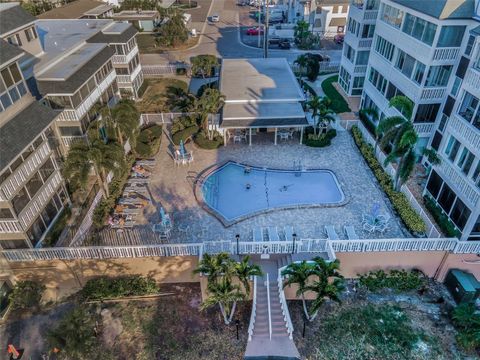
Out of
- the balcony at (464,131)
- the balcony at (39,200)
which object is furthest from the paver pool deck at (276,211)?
the balcony at (464,131)

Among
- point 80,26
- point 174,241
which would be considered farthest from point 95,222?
point 80,26

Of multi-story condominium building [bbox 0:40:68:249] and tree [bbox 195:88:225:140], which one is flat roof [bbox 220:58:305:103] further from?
multi-story condominium building [bbox 0:40:68:249]

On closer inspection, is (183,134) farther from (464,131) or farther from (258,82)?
(464,131)

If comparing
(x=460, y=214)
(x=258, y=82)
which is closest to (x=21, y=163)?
(x=258, y=82)

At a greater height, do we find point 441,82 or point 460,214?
point 441,82

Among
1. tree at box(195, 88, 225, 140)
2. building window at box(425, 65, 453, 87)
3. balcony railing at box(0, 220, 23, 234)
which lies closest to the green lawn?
building window at box(425, 65, 453, 87)
